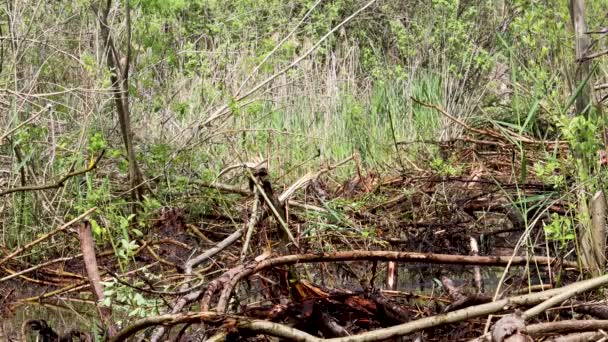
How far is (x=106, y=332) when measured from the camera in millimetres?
3307

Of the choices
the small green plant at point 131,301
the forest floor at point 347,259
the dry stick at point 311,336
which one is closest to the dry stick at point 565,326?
the dry stick at point 311,336

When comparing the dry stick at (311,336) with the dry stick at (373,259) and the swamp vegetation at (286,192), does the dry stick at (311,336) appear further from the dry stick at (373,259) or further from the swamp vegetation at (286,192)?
the dry stick at (373,259)

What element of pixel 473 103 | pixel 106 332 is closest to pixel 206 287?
pixel 106 332

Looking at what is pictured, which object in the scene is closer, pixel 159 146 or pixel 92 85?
pixel 159 146

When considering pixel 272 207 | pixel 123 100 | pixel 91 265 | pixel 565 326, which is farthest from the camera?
pixel 123 100

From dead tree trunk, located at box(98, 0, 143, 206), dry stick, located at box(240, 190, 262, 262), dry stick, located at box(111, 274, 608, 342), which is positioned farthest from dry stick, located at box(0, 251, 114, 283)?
dry stick, located at box(111, 274, 608, 342)

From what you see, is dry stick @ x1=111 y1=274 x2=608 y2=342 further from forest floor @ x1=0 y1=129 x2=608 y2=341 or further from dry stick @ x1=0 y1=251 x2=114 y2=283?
dry stick @ x1=0 y1=251 x2=114 y2=283

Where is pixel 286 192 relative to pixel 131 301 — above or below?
above

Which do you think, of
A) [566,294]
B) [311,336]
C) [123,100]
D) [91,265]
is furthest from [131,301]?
[123,100]

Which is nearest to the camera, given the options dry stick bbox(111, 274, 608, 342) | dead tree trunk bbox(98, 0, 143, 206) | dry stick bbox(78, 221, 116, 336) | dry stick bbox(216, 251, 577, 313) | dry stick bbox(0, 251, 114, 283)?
dry stick bbox(111, 274, 608, 342)

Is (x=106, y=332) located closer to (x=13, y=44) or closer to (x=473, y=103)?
(x=13, y=44)

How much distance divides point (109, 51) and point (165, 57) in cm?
65

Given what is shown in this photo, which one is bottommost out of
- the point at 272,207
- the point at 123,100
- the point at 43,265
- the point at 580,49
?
the point at 43,265

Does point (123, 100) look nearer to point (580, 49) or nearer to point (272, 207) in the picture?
point (272, 207)
